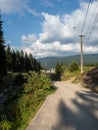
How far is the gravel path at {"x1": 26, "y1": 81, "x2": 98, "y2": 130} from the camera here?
18281 mm

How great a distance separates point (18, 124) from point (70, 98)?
9712mm

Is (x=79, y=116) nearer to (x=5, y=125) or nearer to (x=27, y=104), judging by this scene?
(x=5, y=125)

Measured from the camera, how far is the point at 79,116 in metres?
20.7

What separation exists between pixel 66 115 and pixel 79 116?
3.19ft

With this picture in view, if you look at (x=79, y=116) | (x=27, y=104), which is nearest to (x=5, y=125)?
(x=79, y=116)

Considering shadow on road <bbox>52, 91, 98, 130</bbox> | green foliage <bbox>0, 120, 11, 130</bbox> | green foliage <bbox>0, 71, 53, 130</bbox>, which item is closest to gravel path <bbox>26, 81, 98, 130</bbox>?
shadow on road <bbox>52, 91, 98, 130</bbox>

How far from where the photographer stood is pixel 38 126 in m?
18.6

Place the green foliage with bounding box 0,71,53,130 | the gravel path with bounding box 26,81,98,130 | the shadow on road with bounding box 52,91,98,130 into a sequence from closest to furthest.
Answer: the shadow on road with bounding box 52,91,98,130 → the gravel path with bounding box 26,81,98,130 → the green foliage with bounding box 0,71,53,130

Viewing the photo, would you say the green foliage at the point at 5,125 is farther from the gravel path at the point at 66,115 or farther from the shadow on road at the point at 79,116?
the shadow on road at the point at 79,116

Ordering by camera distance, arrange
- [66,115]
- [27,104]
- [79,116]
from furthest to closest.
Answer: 1. [27,104]
2. [66,115]
3. [79,116]

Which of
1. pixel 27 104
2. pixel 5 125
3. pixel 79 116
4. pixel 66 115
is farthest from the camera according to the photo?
pixel 27 104

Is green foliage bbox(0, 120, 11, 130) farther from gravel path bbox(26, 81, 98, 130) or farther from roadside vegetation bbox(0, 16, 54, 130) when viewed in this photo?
gravel path bbox(26, 81, 98, 130)

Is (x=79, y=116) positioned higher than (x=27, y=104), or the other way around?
(x=27, y=104)

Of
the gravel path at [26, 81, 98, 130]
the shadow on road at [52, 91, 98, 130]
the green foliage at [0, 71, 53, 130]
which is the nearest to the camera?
the shadow on road at [52, 91, 98, 130]
